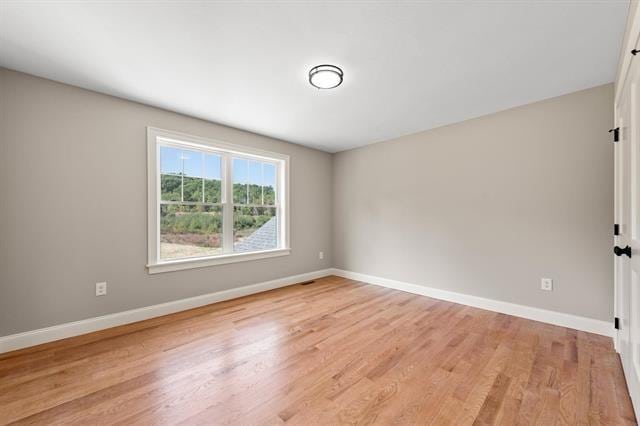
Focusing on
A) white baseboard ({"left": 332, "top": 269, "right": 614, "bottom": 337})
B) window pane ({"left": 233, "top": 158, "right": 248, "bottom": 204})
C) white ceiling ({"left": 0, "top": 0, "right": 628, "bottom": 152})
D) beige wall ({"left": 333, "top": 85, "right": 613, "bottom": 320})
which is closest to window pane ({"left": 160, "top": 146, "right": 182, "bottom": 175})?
white ceiling ({"left": 0, "top": 0, "right": 628, "bottom": 152})

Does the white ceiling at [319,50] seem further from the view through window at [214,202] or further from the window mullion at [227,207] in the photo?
the window mullion at [227,207]

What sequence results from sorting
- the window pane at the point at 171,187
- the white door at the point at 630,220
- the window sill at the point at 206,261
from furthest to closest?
the window pane at the point at 171,187
the window sill at the point at 206,261
the white door at the point at 630,220

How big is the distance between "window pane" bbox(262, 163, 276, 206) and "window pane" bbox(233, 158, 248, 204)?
36 cm

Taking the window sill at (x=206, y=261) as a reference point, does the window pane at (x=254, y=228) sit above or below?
above

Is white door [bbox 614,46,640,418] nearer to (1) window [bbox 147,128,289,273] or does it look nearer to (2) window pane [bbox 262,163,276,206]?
(1) window [bbox 147,128,289,273]

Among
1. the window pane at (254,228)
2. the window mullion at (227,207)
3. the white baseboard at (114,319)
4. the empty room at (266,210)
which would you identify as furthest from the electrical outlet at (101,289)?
the window pane at (254,228)

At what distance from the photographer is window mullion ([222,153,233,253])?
3.80 metres

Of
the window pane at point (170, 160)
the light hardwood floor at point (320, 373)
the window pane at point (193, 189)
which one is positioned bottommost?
the light hardwood floor at point (320, 373)

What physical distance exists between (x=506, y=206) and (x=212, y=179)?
3878 millimetres

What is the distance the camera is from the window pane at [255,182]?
4188 millimetres

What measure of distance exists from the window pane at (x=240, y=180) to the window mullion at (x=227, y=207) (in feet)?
0.30

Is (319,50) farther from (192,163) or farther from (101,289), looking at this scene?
(101,289)

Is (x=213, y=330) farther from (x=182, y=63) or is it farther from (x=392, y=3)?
(x=392, y=3)

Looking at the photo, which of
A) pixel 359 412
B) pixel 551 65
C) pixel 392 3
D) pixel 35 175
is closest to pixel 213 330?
pixel 359 412
